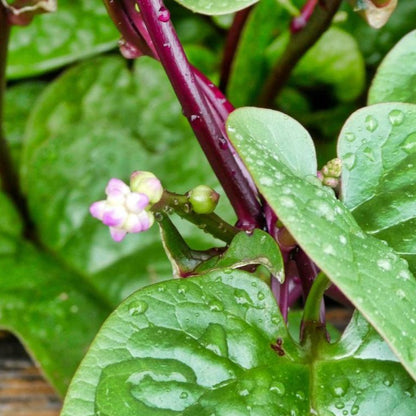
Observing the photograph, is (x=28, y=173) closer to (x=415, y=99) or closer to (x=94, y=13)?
(x=94, y=13)

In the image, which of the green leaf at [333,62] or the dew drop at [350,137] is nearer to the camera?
the dew drop at [350,137]

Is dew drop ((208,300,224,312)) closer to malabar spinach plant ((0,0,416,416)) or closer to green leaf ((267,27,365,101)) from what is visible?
malabar spinach plant ((0,0,416,416))

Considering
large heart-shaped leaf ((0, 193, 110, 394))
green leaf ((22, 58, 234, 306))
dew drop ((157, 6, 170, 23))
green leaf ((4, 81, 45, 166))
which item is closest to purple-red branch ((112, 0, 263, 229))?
dew drop ((157, 6, 170, 23))

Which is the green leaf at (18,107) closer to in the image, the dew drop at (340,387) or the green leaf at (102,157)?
the green leaf at (102,157)

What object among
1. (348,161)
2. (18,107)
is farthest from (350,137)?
(18,107)

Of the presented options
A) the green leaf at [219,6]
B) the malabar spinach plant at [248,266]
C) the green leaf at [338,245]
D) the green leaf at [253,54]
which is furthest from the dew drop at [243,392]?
the green leaf at [253,54]
